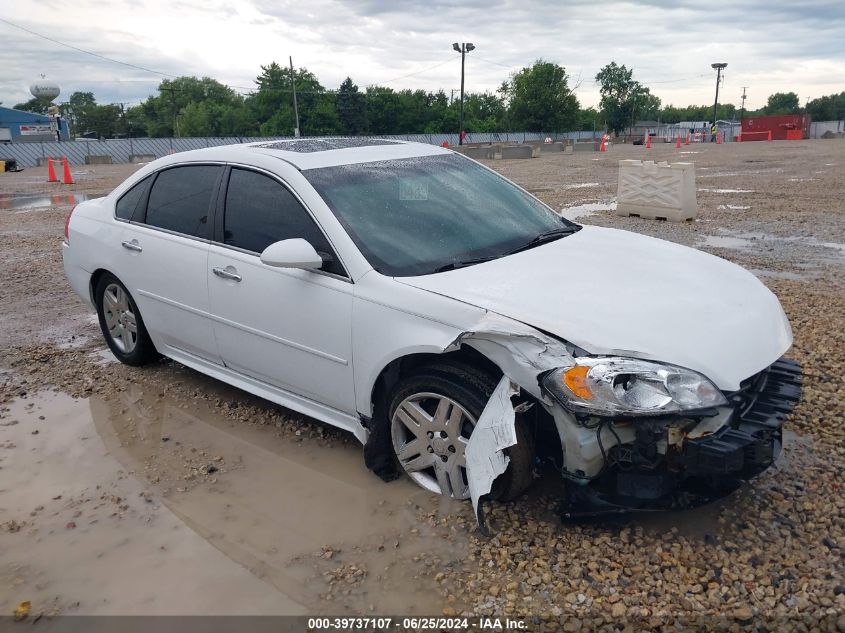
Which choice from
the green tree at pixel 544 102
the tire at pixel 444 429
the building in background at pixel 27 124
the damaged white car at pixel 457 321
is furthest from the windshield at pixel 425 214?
the green tree at pixel 544 102

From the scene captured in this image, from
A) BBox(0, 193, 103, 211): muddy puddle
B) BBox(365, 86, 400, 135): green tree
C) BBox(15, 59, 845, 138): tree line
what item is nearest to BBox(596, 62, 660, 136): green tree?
BBox(15, 59, 845, 138): tree line

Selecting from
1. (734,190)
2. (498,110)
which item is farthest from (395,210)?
(498,110)

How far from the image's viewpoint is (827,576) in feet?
8.40

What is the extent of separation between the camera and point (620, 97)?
110250mm

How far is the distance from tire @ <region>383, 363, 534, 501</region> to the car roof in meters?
1.48

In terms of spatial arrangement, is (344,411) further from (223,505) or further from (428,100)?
(428,100)

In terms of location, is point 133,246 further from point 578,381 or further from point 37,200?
point 37,200

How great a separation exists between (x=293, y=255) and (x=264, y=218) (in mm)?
655

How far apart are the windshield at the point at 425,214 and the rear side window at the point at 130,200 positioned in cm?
172

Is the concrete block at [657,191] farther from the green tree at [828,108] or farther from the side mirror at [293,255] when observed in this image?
the green tree at [828,108]

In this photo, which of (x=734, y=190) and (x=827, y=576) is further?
(x=734, y=190)

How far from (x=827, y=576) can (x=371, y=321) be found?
211 centimetres

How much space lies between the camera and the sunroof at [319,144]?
4094mm

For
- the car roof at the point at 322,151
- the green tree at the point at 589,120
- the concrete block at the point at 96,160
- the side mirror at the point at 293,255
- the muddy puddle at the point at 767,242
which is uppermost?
the green tree at the point at 589,120
